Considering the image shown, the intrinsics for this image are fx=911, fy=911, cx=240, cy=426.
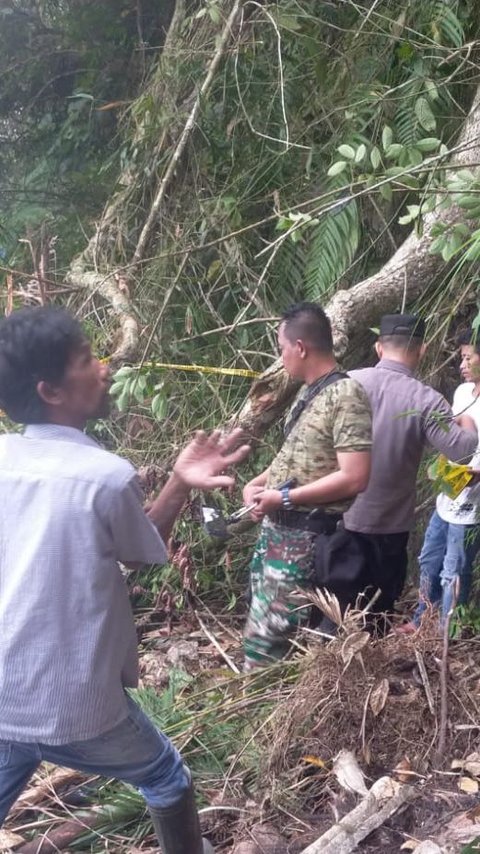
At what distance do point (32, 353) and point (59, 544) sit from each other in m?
0.46

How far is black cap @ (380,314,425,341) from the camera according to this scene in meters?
3.77

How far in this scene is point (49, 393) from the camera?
2.21m

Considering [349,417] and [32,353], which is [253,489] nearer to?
[349,417]

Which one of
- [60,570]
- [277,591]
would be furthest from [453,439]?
[60,570]

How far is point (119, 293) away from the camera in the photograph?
17.3 ft

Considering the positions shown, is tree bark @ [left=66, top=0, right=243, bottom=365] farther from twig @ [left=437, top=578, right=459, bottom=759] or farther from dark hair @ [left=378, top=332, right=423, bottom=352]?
twig @ [left=437, top=578, right=459, bottom=759]

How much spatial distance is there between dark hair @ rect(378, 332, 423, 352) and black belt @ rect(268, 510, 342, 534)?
2.93 ft

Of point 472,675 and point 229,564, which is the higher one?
point 472,675

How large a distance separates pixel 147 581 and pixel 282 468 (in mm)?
1983

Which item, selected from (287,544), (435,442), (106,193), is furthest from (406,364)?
(106,193)

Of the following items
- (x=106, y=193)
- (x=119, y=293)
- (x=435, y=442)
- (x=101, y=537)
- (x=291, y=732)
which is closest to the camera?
(x=101, y=537)

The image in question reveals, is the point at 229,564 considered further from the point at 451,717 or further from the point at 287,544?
the point at 451,717

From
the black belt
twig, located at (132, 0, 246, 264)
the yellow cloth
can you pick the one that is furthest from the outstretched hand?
twig, located at (132, 0, 246, 264)

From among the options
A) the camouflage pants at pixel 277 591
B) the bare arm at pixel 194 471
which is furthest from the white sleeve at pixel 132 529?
the camouflage pants at pixel 277 591
